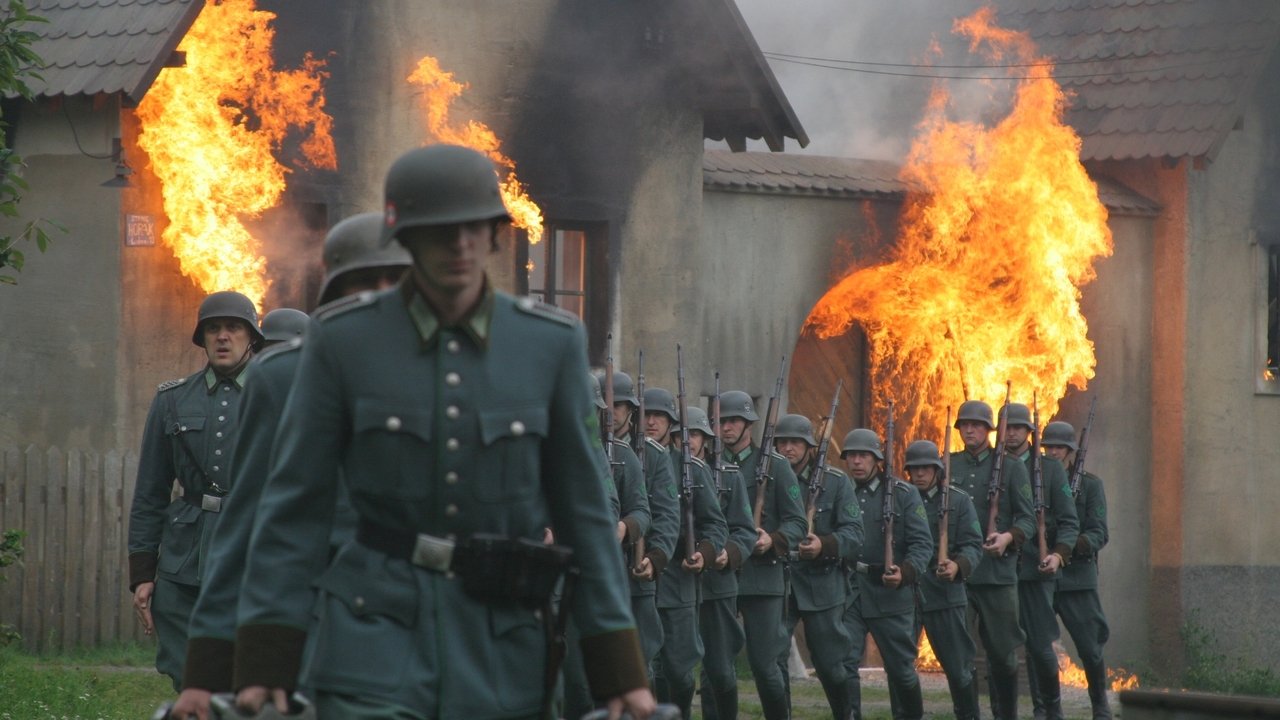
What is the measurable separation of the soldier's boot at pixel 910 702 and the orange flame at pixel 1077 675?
5.10 metres

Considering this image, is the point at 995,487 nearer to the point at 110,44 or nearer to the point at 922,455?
the point at 922,455

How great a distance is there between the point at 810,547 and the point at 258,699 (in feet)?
30.5

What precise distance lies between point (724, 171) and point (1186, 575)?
6.58 metres

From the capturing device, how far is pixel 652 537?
1191cm

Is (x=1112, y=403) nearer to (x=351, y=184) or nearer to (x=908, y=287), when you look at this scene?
(x=908, y=287)

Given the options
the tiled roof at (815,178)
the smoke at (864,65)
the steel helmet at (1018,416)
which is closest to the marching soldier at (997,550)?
the steel helmet at (1018,416)

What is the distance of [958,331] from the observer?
20.7 meters

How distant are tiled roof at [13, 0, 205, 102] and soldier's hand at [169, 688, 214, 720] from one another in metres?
10.2

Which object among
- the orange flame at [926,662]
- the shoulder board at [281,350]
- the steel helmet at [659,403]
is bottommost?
the orange flame at [926,662]

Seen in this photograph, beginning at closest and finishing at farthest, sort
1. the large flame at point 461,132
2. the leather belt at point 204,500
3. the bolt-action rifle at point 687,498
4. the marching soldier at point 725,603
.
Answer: the leather belt at point 204,500, the bolt-action rifle at point 687,498, the marching soldier at point 725,603, the large flame at point 461,132

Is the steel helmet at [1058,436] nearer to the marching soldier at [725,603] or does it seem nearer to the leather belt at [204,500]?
the marching soldier at [725,603]

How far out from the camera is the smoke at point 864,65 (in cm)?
2194

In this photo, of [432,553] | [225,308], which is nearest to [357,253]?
[432,553]

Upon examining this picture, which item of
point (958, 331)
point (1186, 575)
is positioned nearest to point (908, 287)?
point (958, 331)
